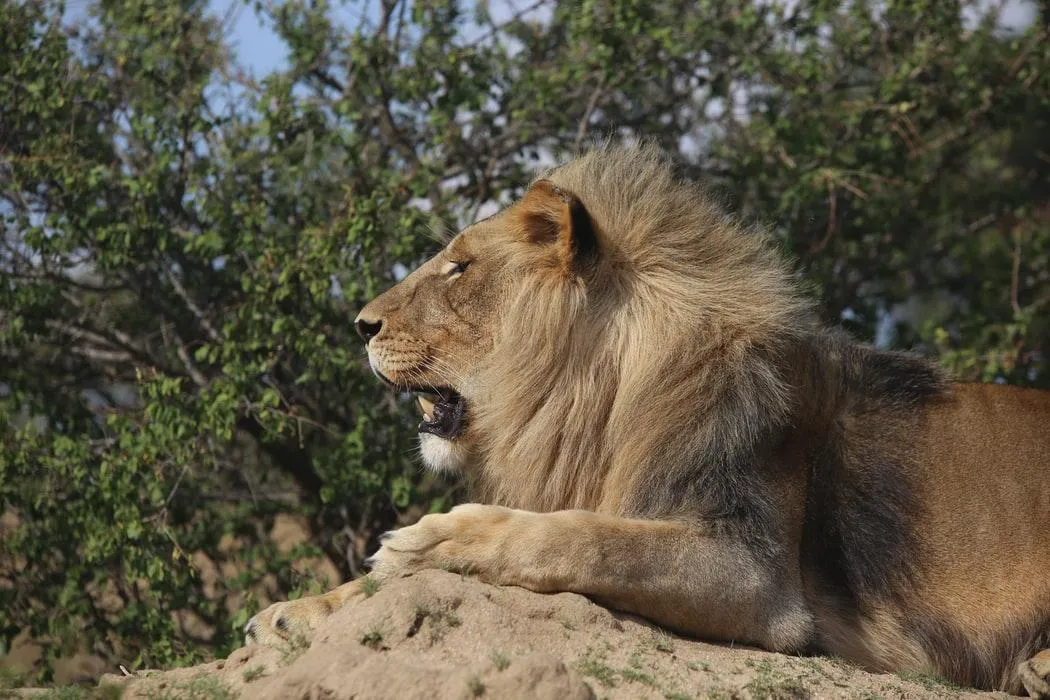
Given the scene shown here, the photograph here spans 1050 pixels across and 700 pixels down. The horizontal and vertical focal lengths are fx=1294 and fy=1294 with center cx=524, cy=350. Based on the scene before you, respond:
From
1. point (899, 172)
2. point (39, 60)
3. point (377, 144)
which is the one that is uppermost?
point (39, 60)

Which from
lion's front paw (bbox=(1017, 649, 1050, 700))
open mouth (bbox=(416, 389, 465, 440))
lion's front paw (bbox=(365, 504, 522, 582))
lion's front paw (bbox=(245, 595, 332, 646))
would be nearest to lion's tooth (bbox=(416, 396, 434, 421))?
open mouth (bbox=(416, 389, 465, 440))

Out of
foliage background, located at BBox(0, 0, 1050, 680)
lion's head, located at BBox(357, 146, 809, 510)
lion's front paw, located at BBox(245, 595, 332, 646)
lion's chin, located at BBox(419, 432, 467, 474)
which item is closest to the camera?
lion's front paw, located at BBox(245, 595, 332, 646)

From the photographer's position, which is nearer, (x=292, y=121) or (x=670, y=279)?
(x=670, y=279)

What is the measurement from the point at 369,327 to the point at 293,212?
7.16ft

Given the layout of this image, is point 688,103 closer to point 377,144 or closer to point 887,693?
point 377,144

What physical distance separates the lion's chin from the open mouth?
2 cm

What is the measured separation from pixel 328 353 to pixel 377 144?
1634 mm

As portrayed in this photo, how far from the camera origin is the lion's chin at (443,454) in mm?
4734

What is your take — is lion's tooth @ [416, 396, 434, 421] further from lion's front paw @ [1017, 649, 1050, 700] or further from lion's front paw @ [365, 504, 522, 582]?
lion's front paw @ [1017, 649, 1050, 700]

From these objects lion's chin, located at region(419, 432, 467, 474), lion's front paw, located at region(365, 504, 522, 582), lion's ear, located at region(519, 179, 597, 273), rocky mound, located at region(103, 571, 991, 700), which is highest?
lion's ear, located at region(519, 179, 597, 273)

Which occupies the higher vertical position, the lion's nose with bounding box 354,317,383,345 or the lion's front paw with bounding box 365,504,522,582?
the lion's nose with bounding box 354,317,383,345

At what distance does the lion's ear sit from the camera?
14.8ft

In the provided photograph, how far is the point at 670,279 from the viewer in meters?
4.57

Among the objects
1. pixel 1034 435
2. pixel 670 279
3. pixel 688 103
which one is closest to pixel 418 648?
pixel 670 279
